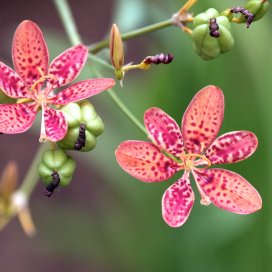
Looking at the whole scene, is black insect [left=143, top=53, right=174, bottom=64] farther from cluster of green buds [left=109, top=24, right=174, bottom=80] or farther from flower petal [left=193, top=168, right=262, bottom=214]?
flower petal [left=193, top=168, right=262, bottom=214]

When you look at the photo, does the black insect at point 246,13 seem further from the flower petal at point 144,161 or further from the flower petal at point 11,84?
the flower petal at point 11,84

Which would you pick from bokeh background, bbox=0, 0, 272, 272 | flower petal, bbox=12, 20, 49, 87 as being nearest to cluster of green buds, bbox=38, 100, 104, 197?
flower petal, bbox=12, 20, 49, 87

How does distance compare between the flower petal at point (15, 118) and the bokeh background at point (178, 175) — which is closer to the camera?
the flower petal at point (15, 118)

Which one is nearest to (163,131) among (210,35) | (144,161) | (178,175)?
(144,161)

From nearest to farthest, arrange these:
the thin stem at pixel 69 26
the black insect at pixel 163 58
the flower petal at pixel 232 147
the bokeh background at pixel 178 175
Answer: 1. the black insect at pixel 163 58
2. the flower petal at pixel 232 147
3. the thin stem at pixel 69 26
4. the bokeh background at pixel 178 175

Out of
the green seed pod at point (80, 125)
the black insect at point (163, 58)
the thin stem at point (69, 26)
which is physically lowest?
the green seed pod at point (80, 125)

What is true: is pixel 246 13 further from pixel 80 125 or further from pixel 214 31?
pixel 80 125

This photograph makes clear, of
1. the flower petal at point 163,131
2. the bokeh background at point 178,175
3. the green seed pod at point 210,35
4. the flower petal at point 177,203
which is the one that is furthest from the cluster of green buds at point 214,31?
the bokeh background at point 178,175
